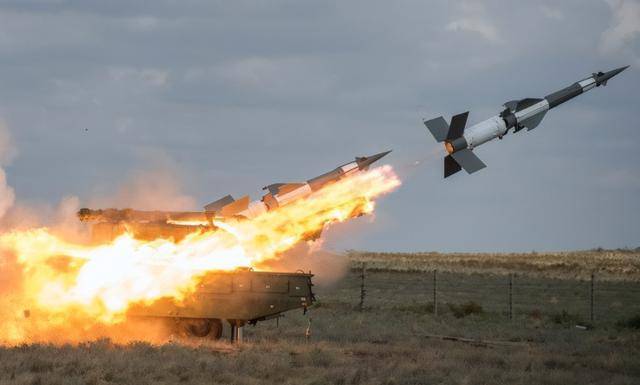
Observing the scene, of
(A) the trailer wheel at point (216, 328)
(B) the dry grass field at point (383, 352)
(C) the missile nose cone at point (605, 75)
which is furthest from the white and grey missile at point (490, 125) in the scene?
(A) the trailer wheel at point (216, 328)

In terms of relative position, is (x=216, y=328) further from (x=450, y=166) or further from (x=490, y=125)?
(x=490, y=125)

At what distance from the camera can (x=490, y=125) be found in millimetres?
27375

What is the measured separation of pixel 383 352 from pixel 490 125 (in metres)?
7.68

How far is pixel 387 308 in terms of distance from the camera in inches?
1441

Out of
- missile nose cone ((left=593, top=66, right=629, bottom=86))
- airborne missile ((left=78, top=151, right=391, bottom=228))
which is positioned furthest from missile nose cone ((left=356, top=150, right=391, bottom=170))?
missile nose cone ((left=593, top=66, right=629, bottom=86))

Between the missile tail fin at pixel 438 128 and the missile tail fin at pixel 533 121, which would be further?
the missile tail fin at pixel 533 121

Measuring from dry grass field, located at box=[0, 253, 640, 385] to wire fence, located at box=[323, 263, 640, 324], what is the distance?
22cm

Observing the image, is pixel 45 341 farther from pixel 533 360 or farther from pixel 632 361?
pixel 632 361

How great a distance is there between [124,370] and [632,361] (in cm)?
1054

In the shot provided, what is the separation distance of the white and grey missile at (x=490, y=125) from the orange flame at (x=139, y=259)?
1.70 metres

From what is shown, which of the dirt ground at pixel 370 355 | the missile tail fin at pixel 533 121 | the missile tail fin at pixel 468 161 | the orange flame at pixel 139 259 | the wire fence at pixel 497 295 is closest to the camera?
the dirt ground at pixel 370 355

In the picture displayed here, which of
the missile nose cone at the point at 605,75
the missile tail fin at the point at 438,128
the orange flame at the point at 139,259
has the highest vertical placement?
the missile nose cone at the point at 605,75

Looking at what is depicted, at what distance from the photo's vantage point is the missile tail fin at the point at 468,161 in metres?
26.3

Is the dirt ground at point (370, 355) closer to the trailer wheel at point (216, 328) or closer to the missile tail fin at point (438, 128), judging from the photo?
the trailer wheel at point (216, 328)
